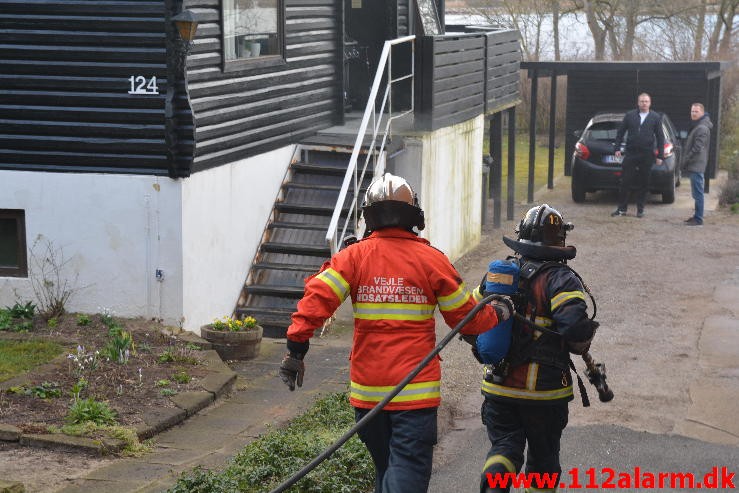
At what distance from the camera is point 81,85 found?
993 cm

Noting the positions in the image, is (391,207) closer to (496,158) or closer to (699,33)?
(496,158)

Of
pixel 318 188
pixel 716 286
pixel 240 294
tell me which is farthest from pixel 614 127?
pixel 240 294

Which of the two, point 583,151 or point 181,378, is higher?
point 583,151

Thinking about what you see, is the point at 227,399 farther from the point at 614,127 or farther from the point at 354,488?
the point at 614,127

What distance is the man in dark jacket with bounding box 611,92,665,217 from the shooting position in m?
17.9

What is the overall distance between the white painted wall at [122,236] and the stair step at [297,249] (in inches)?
55.7

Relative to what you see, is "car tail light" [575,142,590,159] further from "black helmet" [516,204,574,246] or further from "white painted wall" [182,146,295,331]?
"black helmet" [516,204,574,246]

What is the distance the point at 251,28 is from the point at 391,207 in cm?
656

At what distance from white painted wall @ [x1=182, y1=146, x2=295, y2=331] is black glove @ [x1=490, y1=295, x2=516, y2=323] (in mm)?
4935

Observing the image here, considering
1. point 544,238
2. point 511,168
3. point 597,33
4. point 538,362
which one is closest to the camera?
point 538,362

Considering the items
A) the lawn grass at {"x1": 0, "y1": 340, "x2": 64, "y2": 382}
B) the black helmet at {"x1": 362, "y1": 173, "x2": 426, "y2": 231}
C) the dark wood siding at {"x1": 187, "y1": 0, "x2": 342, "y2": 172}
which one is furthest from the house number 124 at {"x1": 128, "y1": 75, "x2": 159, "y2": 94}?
the black helmet at {"x1": 362, "y1": 173, "x2": 426, "y2": 231}

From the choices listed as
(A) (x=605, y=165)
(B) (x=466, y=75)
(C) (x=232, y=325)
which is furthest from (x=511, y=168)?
(C) (x=232, y=325)

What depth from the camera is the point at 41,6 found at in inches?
388

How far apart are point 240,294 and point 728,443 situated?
5.37m
